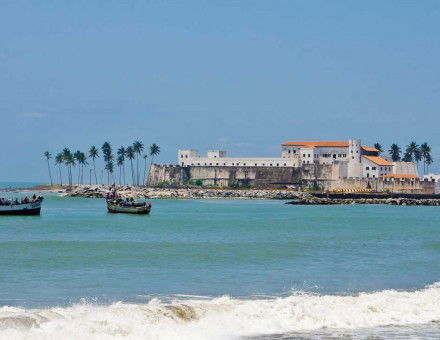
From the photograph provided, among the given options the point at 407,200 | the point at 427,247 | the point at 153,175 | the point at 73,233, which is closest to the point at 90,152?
the point at 153,175

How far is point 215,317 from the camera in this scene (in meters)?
19.8

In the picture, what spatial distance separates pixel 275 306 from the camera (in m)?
20.9

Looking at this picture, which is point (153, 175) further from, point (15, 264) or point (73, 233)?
point (15, 264)

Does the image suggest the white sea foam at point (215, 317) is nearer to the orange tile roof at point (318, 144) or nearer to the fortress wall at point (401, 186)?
the fortress wall at point (401, 186)

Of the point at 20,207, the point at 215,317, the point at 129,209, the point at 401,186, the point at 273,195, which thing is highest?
the point at 401,186

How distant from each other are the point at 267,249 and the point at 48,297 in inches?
699

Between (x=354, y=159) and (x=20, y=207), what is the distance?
6845 cm

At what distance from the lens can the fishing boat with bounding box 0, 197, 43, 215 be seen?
64.6 meters

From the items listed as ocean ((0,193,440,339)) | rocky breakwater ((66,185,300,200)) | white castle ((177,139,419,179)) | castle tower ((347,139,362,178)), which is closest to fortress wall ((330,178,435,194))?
white castle ((177,139,419,179))

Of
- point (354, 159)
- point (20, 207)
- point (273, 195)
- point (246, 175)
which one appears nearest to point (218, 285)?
point (20, 207)

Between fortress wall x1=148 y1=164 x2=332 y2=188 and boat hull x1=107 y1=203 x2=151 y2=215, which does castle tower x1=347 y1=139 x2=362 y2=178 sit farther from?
boat hull x1=107 y1=203 x2=151 y2=215

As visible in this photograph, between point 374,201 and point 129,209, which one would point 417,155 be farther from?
Answer: point 129,209

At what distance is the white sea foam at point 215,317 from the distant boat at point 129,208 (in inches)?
1857

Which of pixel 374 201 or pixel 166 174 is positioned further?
pixel 166 174
